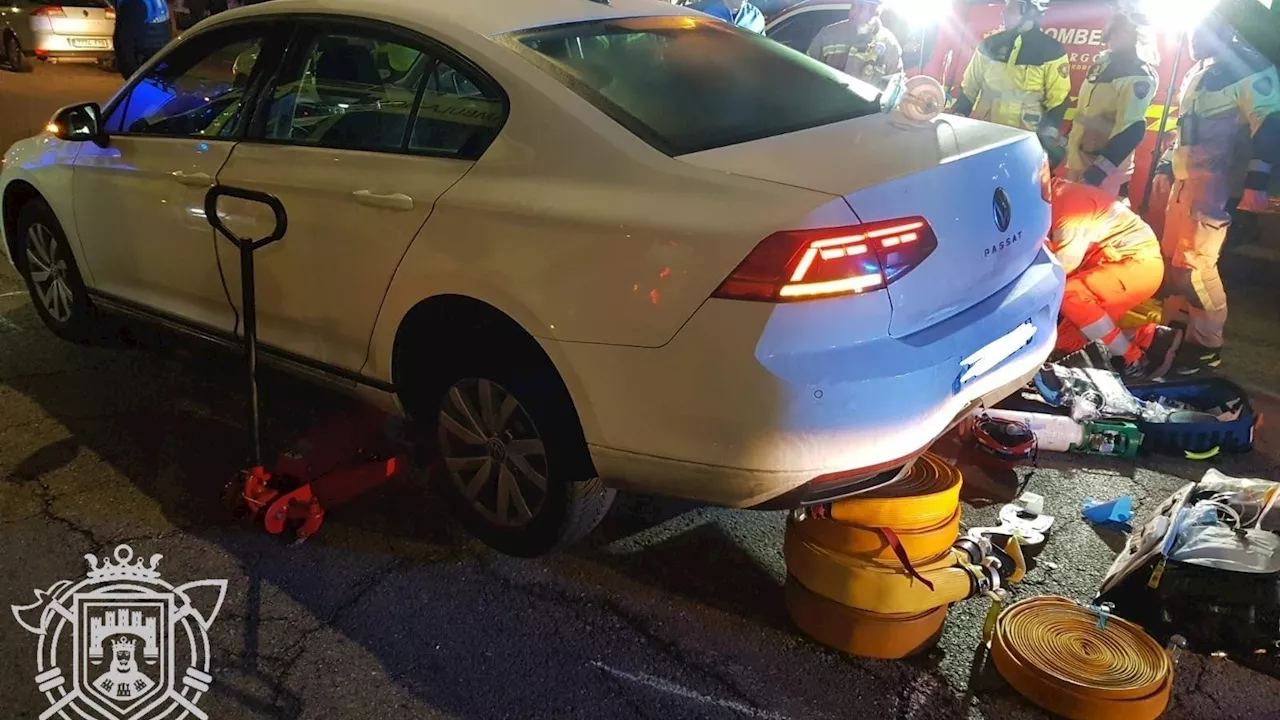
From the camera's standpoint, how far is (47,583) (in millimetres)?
2949

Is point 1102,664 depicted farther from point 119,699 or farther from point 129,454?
point 129,454

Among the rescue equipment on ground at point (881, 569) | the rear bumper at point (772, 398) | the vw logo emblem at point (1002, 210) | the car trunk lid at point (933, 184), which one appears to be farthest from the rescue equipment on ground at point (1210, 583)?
the vw logo emblem at point (1002, 210)

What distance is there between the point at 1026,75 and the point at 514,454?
5.45 meters

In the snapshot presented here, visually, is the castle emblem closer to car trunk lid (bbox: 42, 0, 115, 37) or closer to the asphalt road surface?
the asphalt road surface

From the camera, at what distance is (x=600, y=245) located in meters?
2.52

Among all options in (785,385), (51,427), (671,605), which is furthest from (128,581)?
(785,385)

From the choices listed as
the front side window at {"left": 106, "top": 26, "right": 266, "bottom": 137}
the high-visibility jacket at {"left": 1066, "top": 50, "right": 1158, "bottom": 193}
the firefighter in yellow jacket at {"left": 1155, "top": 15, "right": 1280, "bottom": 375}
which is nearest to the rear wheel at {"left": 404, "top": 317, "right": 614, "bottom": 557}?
the front side window at {"left": 106, "top": 26, "right": 266, "bottom": 137}

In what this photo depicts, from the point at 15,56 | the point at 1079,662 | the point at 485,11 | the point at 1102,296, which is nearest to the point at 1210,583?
the point at 1079,662

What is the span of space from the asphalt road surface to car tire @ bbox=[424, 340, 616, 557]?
152 mm

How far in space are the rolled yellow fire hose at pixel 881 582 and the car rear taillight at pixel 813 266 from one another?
0.79m

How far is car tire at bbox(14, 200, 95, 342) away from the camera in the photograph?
447cm

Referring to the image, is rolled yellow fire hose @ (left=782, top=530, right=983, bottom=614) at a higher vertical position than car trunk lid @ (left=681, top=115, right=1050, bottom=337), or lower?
lower

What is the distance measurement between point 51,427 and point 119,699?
1.84 metres

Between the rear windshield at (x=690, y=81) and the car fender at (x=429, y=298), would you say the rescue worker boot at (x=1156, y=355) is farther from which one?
the car fender at (x=429, y=298)
